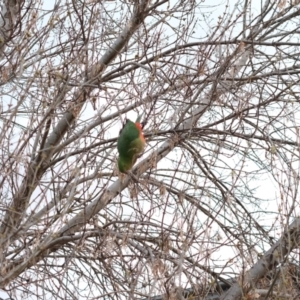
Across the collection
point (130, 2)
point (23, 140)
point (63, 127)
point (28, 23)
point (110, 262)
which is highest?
point (130, 2)

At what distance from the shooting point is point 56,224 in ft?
12.4

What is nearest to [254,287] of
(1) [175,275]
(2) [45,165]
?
(1) [175,275]

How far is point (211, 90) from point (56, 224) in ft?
5.32

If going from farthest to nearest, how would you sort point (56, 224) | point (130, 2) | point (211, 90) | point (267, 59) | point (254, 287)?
point (130, 2) → point (267, 59) → point (211, 90) → point (56, 224) → point (254, 287)

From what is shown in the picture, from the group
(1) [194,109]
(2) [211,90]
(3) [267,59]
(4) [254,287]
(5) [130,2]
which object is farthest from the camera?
(5) [130,2]

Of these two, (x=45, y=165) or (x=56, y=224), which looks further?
(x=45, y=165)

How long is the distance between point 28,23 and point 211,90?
175cm

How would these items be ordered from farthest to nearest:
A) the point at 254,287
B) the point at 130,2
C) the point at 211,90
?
the point at 130,2 < the point at 211,90 < the point at 254,287

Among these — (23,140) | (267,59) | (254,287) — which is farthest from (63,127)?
(254,287)

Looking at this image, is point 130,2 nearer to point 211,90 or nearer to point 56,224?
point 211,90

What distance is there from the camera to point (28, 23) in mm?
4812

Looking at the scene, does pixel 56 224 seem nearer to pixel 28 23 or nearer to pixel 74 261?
pixel 74 261

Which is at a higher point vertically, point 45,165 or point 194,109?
point 194,109

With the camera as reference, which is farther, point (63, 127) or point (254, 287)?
point (63, 127)
